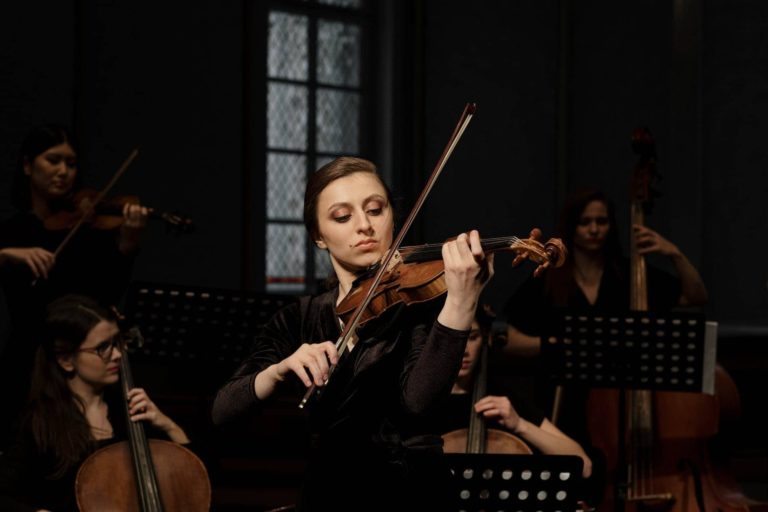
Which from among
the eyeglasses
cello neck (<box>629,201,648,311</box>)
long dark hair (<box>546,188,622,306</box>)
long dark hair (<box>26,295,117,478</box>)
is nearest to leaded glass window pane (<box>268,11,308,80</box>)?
long dark hair (<box>546,188,622,306</box>)

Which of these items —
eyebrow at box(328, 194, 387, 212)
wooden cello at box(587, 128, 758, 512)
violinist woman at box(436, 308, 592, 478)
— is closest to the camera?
eyebrow at box(328, 194, 387, 212)

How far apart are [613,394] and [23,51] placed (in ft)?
8.74

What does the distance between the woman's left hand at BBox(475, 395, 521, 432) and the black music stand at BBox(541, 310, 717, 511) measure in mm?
312

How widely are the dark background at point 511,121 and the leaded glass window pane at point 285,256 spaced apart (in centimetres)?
33

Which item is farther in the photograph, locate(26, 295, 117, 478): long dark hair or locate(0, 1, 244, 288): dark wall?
locate(0, 1, 244, 288): dark wall

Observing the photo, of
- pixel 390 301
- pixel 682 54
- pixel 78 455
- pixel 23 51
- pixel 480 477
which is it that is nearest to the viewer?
pixel 390 301

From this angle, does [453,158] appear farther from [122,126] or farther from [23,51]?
[23,51]

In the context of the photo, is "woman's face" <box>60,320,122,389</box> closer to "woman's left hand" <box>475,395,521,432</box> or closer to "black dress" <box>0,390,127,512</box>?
"black dress" <box>0,390,127,512</box>

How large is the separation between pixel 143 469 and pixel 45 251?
97 centimetres

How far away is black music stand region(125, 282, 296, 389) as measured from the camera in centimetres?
310

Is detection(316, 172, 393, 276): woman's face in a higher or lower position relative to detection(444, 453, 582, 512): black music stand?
higher

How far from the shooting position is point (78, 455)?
286 centimetres

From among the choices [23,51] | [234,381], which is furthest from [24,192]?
[234,381]

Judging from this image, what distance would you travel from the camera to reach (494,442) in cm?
283
